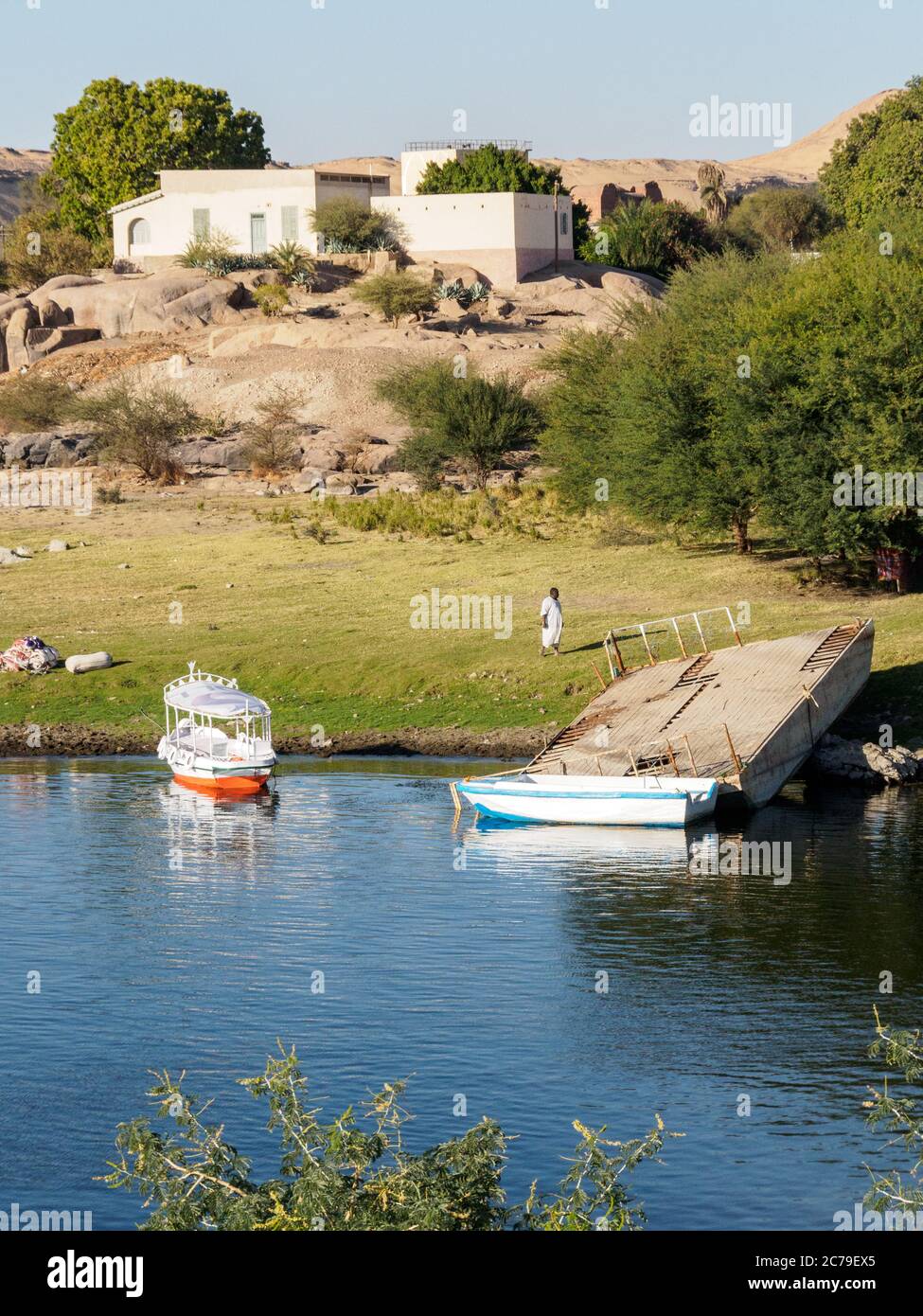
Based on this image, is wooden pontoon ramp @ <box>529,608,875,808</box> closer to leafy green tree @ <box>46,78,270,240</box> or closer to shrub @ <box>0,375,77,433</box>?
shrub @ <box>0,375,77,433</box>

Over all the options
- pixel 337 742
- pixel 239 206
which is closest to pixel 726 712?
pixel 337 742

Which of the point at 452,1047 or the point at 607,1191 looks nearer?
the point at 607,1191

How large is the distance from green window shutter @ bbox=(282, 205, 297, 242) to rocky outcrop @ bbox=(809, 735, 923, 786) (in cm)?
9182

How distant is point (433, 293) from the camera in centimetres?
11169

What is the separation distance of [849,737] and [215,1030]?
72.1ft

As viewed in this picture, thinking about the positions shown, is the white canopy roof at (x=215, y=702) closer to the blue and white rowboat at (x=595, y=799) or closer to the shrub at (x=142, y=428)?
the blue and white rowboat at (x=595, y=799)

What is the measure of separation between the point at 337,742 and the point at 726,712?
9.74 metres

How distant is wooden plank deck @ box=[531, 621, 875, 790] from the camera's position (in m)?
36.3

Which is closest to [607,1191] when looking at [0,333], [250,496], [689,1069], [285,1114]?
[285,1114]

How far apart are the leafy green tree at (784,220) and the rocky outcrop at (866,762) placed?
108740 mm

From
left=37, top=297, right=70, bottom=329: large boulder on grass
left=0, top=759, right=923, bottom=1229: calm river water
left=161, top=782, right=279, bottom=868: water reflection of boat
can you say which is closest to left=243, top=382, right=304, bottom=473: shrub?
left=37, top=297, right=70, bottom=329: large boulder on grass

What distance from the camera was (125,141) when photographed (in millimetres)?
144750

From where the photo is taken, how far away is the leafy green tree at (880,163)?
126981 mm
